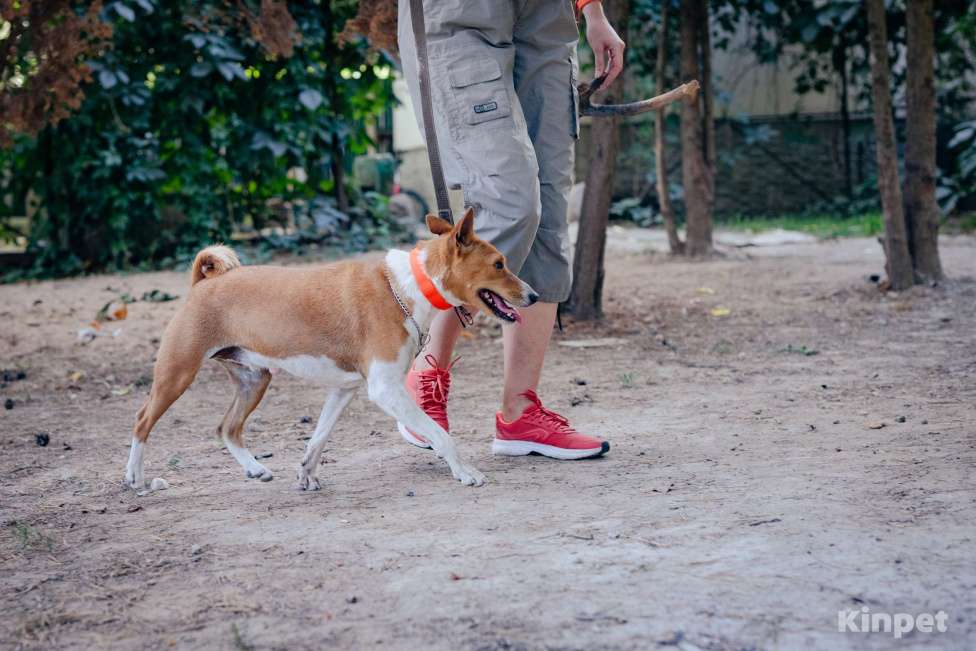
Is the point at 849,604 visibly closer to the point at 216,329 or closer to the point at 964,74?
the point at 216,329

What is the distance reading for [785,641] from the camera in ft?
6.57

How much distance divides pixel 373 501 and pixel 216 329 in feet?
2.65

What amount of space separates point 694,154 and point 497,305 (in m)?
7.15

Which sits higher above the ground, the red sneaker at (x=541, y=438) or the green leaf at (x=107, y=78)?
the green leaf at (x=107, y=78)

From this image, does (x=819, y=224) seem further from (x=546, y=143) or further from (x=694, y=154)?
(x=546, y=143)

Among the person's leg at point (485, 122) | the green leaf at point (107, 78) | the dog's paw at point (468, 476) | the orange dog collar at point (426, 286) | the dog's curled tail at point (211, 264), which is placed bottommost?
the dog's paw at point (468, 476)

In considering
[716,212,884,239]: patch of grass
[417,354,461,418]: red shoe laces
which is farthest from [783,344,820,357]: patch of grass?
[716,212,884,239]: patch of grass

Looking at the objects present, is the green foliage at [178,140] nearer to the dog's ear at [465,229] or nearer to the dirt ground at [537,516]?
the dirt ground at [537,516]

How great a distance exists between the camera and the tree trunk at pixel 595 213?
6.36m

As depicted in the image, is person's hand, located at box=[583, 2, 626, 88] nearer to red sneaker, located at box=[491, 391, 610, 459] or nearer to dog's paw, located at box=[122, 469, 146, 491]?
red sneaker, located at box=[491, 391, 610, 459]

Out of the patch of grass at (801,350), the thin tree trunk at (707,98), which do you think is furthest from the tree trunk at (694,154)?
the patch of grass at (801,350)

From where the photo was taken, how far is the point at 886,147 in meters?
7.22

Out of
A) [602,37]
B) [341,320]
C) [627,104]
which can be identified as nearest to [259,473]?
[341,320]

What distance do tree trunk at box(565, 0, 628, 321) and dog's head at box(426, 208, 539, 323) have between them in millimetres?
3017
